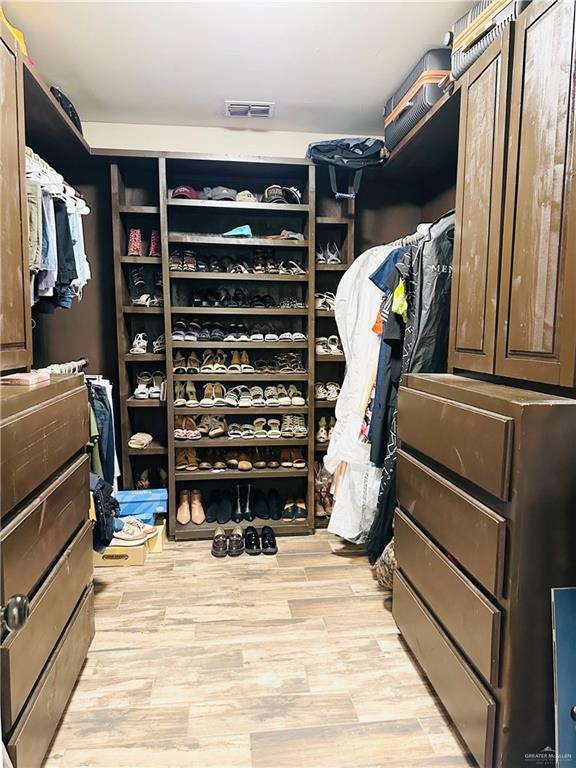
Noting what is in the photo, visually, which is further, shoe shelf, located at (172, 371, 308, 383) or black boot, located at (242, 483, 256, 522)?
black boot, located at (242, 483, 256, 522)

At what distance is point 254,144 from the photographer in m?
2.83

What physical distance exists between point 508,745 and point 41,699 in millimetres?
1189

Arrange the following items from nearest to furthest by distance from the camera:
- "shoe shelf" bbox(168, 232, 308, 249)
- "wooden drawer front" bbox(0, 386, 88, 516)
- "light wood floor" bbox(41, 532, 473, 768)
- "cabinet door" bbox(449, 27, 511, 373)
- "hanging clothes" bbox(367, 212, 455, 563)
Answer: "wooden drawer front" bbox(0, 386, 88, 516) → "light wood floor" bbox(41, 532, 473, 768) → "cabinet door" bbox(449, 27, 511, 373) → "hanging clothes" bbox(367, 212, 455, 563) → "shoe shelf" bbox(168, 232, 308, 249)

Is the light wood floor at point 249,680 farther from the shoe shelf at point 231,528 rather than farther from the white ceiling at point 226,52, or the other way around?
the white ceiling at point 226,52

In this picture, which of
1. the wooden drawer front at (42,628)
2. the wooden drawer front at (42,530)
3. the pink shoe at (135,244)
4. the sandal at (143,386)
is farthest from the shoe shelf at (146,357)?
the wooden drawer front at (42,628)

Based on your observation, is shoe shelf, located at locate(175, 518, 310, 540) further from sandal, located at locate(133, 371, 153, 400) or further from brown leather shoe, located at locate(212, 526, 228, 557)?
sandal, located at locate(133, 371, 153, 400)

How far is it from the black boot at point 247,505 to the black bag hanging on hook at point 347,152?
80.6 inches

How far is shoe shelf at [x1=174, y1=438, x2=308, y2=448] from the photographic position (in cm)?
270

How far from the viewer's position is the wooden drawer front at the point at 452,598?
1116 mm

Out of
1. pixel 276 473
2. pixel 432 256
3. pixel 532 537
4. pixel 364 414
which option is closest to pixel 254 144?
pixel 432 256

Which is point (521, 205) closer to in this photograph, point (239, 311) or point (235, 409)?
point (239, 311)

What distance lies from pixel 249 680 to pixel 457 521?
0.94 metres

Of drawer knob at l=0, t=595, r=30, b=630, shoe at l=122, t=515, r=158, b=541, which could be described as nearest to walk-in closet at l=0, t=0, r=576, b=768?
drawer knob at l=0, t=595, r=30, b=630

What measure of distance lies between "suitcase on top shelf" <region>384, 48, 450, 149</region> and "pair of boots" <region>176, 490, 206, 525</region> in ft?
7.82
